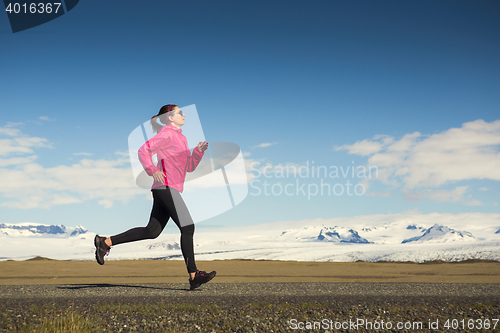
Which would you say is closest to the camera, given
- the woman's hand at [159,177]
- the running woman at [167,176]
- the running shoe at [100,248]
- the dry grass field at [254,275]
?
the woman's hand at [159,177]

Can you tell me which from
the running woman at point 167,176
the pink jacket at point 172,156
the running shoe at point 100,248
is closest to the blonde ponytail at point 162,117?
the running woman at point 167,176

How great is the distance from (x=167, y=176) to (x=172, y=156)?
286 millimetres

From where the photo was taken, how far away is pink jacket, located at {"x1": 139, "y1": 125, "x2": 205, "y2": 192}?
5.16 metres

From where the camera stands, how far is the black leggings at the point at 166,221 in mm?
5223

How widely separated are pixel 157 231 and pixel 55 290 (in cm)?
278

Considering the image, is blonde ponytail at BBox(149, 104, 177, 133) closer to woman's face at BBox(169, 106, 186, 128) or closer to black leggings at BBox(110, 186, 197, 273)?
woman's face at BBox(169, 106, 186, 128)

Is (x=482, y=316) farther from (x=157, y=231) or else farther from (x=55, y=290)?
(x=55, y=290)

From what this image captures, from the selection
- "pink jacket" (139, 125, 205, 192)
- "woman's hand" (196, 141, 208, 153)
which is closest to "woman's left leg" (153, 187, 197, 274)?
"pink jacket" (139, 125, 205, 192)

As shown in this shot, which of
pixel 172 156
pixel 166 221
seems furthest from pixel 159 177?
pixel 166 221

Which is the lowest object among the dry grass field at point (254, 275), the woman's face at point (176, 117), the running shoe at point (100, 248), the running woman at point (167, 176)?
the dry grass field at point (254, 275)

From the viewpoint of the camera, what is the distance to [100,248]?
543 cm

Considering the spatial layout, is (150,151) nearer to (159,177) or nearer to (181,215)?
(159,177)

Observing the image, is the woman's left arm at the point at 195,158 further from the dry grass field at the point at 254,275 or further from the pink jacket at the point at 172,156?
the dry grass field at the point at 254,275

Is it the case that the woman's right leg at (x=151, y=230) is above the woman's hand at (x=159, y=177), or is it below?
below
